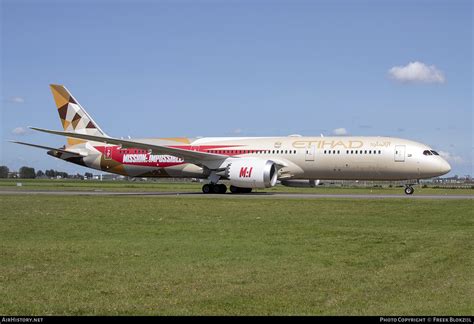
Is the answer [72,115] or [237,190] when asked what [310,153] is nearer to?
[237,190]

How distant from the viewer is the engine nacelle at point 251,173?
34.8 metres

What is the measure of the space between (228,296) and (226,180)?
29.0m

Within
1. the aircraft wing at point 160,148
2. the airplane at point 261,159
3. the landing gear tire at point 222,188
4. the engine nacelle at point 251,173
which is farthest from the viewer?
the landing gear tire at point 222,188

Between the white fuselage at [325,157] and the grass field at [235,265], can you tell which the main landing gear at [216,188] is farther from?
the grass field at [235,265]

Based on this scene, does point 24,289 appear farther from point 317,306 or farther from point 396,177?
point 396,177

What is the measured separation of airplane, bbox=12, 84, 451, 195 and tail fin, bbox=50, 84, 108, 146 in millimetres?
1543

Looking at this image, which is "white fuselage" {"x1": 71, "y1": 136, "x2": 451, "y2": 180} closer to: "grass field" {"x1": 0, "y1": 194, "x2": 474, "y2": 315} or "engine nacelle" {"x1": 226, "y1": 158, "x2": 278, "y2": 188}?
"engine nacelle" {"x1": 226, "y1": 158, "x2": 278, "y2": 188}

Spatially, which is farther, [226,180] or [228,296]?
[226,180]

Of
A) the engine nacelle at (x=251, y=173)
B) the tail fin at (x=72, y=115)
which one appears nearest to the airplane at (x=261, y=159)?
the engine nacelle at (x=251, y=173)

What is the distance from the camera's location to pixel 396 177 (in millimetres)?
36594

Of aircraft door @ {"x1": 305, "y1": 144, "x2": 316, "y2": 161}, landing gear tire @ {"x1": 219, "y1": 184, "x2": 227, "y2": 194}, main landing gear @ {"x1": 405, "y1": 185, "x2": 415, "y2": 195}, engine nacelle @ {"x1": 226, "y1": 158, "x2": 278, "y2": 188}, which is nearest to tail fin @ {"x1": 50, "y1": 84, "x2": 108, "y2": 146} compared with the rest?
landing gear tire @ {"x1": 219, "y1": 184, "x2": 227, "y2": 194}

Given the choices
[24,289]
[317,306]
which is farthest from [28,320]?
[317,306]

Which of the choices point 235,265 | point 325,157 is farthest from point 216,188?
point 235,265

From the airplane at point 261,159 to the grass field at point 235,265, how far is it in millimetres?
17565
